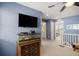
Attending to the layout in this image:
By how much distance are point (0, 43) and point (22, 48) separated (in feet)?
1.45

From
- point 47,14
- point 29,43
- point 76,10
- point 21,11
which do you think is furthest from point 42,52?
point 76,10

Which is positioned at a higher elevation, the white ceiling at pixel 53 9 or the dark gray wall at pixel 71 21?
the white ceiling at pixel 53 9

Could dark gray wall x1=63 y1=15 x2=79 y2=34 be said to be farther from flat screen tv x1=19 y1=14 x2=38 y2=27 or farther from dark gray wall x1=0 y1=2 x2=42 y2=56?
dark gray wall x1=0 y1=2 x2=42 y2=56

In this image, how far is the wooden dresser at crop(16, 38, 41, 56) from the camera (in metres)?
1.72

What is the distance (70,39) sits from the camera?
71.9 inches

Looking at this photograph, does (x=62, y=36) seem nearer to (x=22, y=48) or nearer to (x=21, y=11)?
(x=22, y=48)

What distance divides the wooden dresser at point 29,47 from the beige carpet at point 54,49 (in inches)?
4.4

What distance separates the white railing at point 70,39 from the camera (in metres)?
1.75

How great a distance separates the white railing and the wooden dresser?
552 mm

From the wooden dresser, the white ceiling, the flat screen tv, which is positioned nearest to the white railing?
the white ceiling

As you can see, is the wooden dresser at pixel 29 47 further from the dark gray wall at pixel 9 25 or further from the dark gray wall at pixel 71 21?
the dark gray wall at pixel 71 21

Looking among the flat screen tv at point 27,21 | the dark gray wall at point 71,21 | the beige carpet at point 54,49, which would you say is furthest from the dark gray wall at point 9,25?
the dark gray wall at point 71,21

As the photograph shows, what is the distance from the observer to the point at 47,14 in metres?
1.81

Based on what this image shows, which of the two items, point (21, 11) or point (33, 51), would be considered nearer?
point (21, 11)
